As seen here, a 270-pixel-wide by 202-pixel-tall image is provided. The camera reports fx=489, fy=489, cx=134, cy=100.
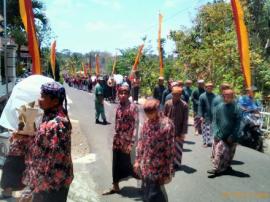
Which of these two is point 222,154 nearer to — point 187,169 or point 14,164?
point 187,169

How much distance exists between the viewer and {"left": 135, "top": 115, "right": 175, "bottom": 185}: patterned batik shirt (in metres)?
5.54

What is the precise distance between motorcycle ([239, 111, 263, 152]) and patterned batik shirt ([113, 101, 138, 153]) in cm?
520

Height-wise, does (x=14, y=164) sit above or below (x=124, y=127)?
below

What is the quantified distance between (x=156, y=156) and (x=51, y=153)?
A: 170 centimetres

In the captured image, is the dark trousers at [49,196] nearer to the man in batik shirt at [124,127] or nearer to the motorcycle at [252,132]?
the man in batik shirt at [124,127]

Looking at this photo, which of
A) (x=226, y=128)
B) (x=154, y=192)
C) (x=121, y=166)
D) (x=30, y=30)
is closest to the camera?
(x=154, y=192)

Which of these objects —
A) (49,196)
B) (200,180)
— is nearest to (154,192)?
(49,196)

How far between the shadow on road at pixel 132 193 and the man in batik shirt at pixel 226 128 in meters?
1.72

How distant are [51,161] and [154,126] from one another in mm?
1742

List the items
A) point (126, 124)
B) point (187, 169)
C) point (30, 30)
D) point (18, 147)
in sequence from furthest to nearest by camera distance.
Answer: point (187, 169)
point (30, 30)
point (126, 124)
point (18, 147)

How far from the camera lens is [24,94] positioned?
19.7 feet

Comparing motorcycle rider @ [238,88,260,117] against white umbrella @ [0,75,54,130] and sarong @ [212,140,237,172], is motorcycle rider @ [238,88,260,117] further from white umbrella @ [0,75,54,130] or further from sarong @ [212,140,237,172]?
white umbrella @ [0,75,54,130]

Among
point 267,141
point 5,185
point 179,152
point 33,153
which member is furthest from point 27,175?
point 267,141

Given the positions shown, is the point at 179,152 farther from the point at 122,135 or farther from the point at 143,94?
the point at 143,94
